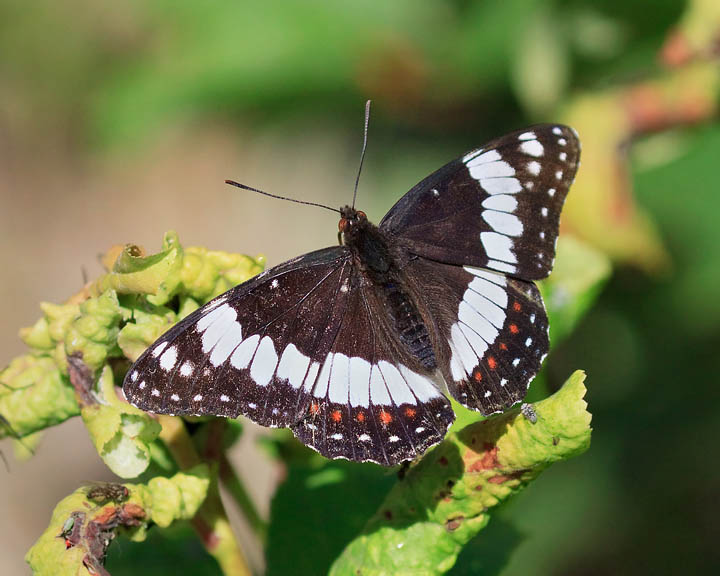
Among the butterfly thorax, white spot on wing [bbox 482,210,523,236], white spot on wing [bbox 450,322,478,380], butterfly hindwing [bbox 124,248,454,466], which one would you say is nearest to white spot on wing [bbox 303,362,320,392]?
butterfly hindwing [bbox 124,248,454,466]

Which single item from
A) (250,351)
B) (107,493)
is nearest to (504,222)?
(250,351)

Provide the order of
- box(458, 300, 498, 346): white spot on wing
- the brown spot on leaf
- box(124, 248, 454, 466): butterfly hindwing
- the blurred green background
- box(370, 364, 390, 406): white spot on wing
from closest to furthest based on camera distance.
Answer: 1. the brown spot on leaf
2. box(124, 248, 454, 466): butterfly hindwing
3. box(370, 364, 390, 406): white spot on wing
4. box(458, 300, 498, 346): white spot on wing
5. the blurred green background

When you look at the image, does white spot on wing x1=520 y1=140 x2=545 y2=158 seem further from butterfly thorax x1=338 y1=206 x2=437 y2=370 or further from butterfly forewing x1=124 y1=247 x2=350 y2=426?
butterfly forewing x1=124 y1=247 x2=350 y2=426

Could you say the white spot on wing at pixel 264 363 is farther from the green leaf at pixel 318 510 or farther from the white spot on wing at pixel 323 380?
the green leaf at pixel 318 510

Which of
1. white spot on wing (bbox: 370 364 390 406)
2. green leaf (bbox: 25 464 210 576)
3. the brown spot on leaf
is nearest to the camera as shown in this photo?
green leaf (bbox: 25 464 210 576)

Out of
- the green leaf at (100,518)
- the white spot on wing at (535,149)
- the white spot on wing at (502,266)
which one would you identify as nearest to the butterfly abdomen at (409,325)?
the white spot on wing at (502,266)

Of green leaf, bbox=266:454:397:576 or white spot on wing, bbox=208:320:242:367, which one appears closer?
white spot on wing, bbox=208:320:242:367
